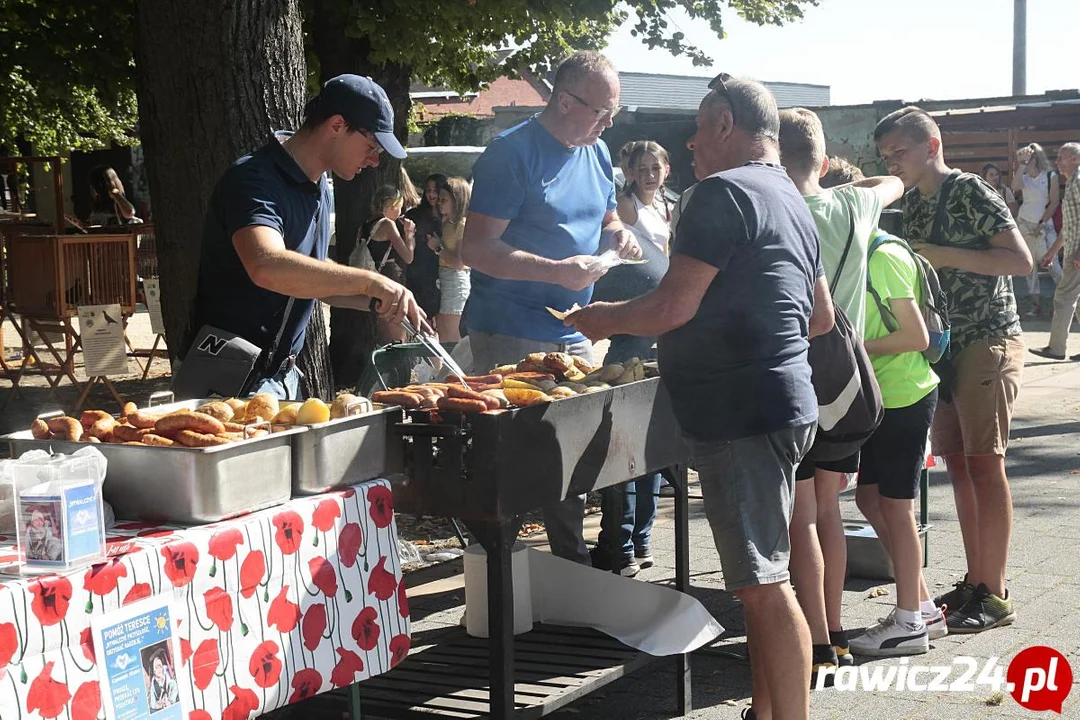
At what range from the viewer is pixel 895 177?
526cm

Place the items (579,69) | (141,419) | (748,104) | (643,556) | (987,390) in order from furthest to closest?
(643,556)
(987,390)
(579,69)
(748,104)
(141,419)

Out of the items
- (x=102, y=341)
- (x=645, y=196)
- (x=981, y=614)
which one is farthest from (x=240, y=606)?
(x=102, y=341)

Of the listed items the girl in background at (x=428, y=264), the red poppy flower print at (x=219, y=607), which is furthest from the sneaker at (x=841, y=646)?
the girl in background at (x=428, y=264)

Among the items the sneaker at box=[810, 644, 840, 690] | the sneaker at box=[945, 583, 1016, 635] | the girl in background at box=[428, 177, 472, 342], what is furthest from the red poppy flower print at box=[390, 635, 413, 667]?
the girl in background at box=[428, 177, 472, 342]

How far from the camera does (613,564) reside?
569cm

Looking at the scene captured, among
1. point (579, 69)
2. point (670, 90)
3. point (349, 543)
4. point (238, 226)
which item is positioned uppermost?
point (670, 90)

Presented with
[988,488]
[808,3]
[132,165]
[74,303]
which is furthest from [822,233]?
[132,165]

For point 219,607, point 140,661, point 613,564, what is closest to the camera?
point 140,661

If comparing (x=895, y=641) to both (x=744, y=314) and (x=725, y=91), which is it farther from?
(x=725, y=91)

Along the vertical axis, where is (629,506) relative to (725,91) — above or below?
below

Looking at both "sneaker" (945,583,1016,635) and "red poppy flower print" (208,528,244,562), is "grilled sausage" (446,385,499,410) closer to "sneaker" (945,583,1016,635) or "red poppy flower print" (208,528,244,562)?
"red poppy flower print" (208,528,244,562)

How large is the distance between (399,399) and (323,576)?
2.06 ft

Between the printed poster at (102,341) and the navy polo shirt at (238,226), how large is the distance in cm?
619

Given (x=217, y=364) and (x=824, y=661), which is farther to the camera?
(x=824, y=661)
